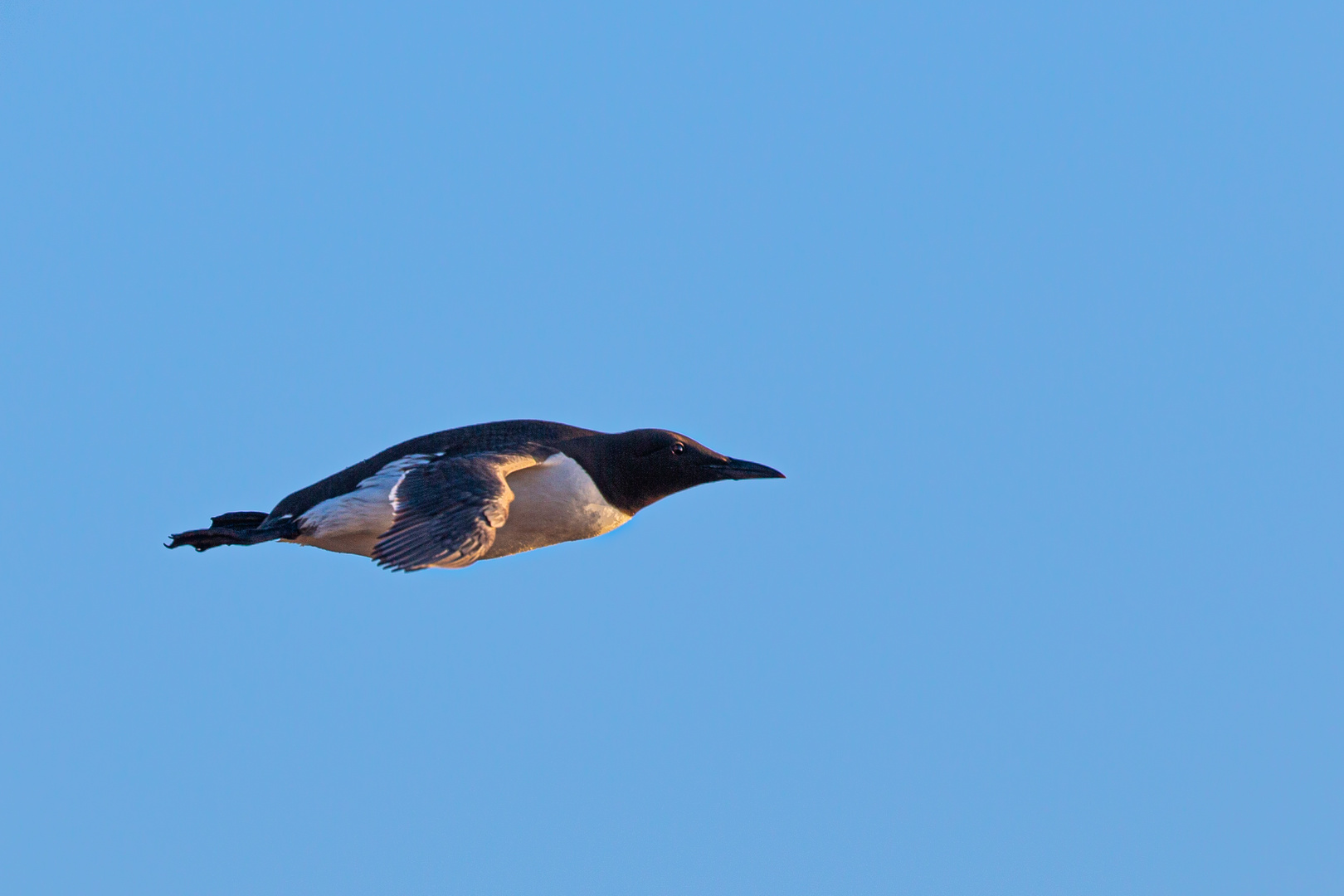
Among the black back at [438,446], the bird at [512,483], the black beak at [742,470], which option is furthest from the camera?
the black beak at [742,470]

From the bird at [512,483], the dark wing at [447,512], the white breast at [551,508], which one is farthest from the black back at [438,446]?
the dark wing at [447,512]

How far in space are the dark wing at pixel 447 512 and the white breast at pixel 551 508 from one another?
595 millimetres

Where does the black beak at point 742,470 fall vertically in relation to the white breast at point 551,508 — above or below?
above

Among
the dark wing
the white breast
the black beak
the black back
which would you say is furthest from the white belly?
the black beak

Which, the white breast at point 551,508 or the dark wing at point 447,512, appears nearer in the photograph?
the dark wing at point 447,512

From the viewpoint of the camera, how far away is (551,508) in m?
11.8

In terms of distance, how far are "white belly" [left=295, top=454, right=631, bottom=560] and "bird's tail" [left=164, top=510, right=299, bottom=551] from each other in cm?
17

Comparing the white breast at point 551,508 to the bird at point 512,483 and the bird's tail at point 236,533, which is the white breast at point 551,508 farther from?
the bird's tail at point 236,533

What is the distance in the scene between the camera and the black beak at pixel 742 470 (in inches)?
490

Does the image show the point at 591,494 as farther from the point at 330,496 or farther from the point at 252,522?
the point at 252,522

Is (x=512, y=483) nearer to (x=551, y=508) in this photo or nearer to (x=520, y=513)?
(x=520, y=513)

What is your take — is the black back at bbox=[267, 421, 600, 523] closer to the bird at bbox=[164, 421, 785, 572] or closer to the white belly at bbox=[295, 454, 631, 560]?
the bird at bbox=[164, 421, 785, 572]

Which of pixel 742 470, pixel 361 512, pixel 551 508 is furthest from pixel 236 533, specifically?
pixel 742 470

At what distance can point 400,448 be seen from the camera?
1193 cm
